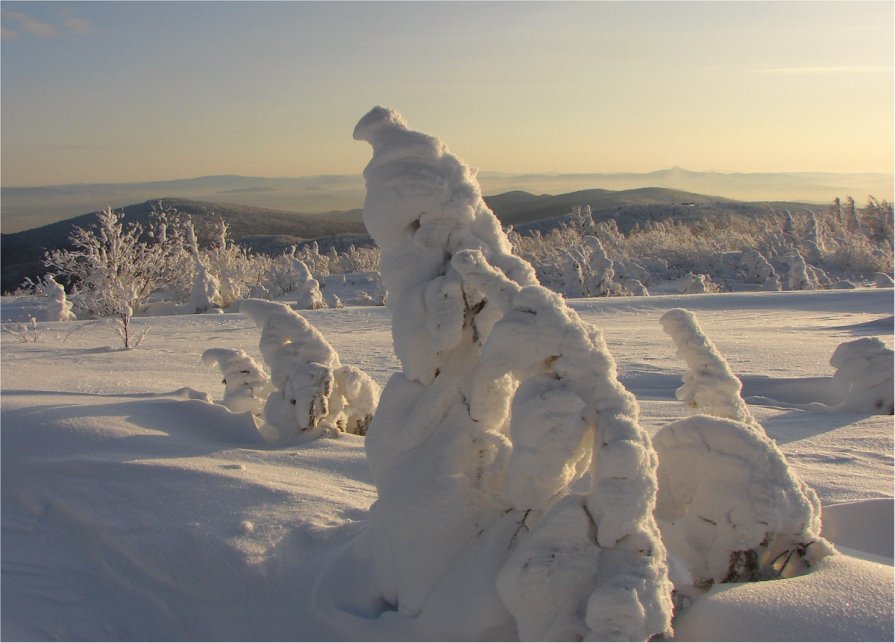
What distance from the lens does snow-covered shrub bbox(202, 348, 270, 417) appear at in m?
6.84

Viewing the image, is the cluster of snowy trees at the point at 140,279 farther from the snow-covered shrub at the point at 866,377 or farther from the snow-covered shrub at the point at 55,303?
the snow-covered shrub at the point at 866,377

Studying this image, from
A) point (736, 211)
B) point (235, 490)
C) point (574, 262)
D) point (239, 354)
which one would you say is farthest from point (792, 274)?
point (736, 211)

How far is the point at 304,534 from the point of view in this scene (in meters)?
4.00

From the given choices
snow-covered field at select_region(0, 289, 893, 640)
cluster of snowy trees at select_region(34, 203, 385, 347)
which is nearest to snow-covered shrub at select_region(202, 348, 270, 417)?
snow-covered field at select_region(0, 289, 893, 640)

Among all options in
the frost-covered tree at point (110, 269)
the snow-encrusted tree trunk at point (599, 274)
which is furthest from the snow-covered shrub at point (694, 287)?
the frost-covered tree at point (110, 269)

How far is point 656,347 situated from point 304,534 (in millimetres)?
8388

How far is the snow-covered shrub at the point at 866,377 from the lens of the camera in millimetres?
7148

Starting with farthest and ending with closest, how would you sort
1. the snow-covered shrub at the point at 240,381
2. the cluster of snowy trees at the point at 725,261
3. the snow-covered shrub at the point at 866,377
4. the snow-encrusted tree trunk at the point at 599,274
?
the cluster of snowy trees at the point at 725,261
the snow-encrusted tree trunk at the point at 599,274
the snow-covered shrub at the point at 866,377
the snow-covered shrub at the point at 240,381

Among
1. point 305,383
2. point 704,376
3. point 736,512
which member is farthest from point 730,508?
point 305,383

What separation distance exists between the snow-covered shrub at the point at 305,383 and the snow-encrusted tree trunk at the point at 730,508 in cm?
335

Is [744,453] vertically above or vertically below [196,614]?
above

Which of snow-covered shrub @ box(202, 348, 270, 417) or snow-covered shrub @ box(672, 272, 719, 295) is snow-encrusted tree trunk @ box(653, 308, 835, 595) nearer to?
snow-covered shrub @ box(202, 348, 270, 417)

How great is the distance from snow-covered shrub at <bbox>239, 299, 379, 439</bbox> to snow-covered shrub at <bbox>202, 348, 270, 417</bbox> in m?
0.44

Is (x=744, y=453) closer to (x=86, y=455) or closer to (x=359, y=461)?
(x=359, y=461)
